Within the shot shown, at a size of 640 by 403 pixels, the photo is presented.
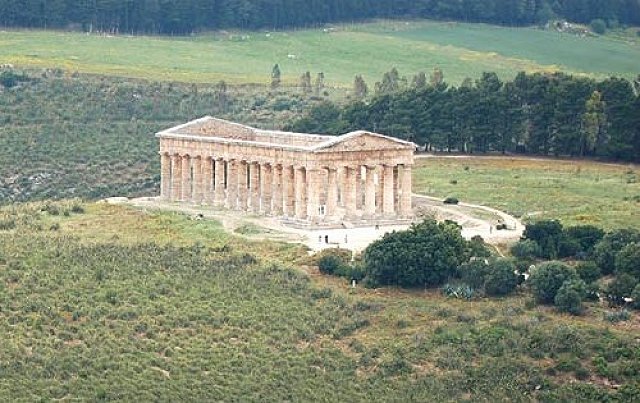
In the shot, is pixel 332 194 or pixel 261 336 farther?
pixel 332 194

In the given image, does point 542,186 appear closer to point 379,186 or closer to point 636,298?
point 379,186

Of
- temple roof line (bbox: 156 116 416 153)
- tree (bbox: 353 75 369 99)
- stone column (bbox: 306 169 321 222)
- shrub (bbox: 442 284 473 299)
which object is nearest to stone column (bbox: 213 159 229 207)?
temple roof line (bbox: 156 116 416 153)

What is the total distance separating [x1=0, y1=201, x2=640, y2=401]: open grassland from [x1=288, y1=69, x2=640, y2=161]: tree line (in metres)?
33.8

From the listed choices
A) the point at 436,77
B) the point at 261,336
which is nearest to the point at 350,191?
the point at 261,336

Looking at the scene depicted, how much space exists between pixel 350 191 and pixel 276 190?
4.10 metres

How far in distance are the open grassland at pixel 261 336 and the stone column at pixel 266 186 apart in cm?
1019

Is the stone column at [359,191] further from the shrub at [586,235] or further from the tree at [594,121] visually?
the tree at [594,121]

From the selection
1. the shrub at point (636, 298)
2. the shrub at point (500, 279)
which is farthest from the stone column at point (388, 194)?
the shrub at point (636, 298)

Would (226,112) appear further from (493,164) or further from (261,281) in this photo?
(261,281)

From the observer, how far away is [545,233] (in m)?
134

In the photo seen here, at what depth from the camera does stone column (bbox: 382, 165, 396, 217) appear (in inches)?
5664

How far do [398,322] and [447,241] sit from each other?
25.5 feet

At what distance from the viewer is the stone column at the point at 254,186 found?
146 meters

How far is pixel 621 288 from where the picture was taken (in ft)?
409
